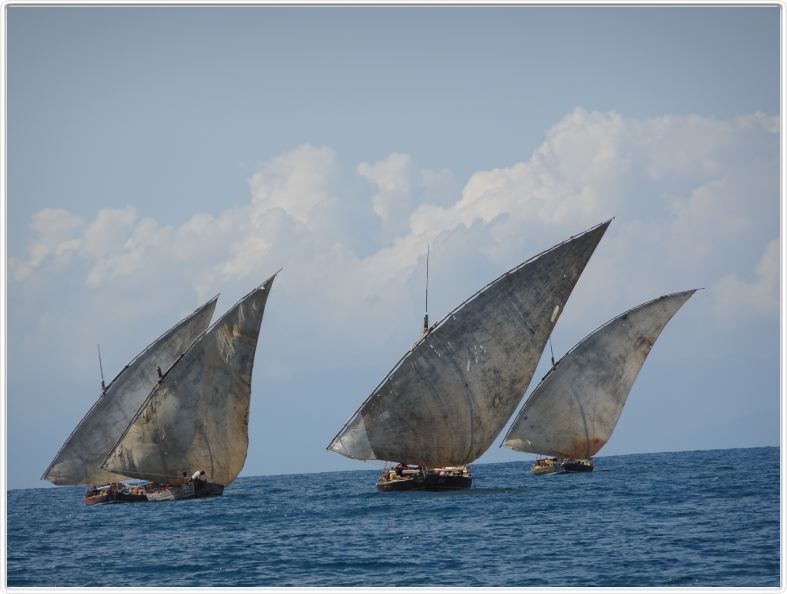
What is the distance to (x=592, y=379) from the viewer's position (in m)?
81.7

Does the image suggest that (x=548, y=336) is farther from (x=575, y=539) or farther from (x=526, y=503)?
(x=575, y=539)

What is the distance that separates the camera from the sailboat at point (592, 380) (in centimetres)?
8112

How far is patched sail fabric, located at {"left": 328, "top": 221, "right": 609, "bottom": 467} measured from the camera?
218 feet

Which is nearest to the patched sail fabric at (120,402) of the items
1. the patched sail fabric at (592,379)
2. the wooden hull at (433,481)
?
the wooden hull at (433,481)

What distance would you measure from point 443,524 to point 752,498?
19.7 meters

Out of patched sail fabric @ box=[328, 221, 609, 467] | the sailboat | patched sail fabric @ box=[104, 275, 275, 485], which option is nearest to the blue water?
patched sail fabric @ box=[104, 275, 275, 485]

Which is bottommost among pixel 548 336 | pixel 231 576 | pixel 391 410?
pixel 231 576

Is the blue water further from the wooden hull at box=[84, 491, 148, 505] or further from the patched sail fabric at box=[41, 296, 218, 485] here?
the patched sail fabric at box=[41, 296, 218, 485]

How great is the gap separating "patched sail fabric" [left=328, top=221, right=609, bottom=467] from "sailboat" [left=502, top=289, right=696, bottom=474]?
11916 millimetres

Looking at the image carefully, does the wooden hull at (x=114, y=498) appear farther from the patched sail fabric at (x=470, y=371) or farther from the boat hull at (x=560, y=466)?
the boat hull at (x=560, y=466)

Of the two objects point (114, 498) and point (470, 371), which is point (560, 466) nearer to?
point (470, 371)

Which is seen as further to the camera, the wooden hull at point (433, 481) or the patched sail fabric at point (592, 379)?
the patched sail fabric at point (592, 379)

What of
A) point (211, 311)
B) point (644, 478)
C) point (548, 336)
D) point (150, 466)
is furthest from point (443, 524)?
point (644, 478)

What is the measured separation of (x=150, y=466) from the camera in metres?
70.9
